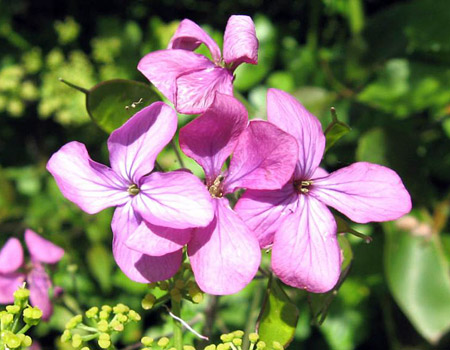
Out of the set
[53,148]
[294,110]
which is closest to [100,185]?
[294,110]

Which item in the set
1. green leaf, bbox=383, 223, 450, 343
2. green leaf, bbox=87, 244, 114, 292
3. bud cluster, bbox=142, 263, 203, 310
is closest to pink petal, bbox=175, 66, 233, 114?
bud cluster, bbox=142, 263, 203, 310

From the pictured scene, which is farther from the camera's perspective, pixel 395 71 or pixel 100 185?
pixel 395 71

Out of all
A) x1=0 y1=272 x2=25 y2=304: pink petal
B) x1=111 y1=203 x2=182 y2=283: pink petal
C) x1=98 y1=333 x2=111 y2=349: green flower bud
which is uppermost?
x1=111 y1=203 x2=182 y2=283: pink petal

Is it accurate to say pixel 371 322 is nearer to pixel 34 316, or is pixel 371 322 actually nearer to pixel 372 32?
pixel 372 32

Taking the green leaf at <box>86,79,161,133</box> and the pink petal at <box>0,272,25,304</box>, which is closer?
the green leaf at <box>86,79,161,133</box>

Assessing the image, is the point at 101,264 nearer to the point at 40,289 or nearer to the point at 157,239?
the point at 40,289

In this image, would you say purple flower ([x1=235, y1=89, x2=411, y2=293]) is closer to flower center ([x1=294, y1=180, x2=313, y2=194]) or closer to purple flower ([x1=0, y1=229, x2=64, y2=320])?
flower center ([x1=294, y1=180, x2=313, y2=194])

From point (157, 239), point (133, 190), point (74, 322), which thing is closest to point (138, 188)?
point (133, 190)
